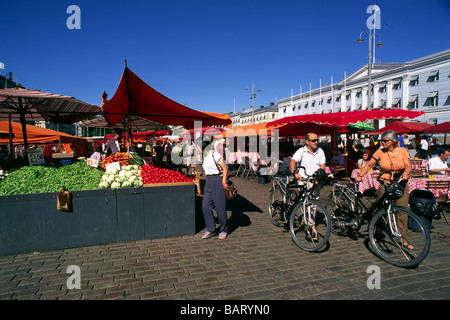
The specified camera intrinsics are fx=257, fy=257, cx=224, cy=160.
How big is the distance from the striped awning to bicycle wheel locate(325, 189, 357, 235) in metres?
5.70

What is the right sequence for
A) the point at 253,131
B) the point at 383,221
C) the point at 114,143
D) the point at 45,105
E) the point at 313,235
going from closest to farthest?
the point at 383,221, the point at 313,235, the point at 45,105, the point at 114,143, the point at 253,131

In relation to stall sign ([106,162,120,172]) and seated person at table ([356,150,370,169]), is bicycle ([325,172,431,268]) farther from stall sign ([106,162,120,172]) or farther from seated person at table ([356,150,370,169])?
stall sign ([106,162,120,172])

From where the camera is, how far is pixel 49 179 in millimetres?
4840

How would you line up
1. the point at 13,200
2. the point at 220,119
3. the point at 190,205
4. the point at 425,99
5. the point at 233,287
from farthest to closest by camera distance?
the point at 425,99 < the point at 220,119 < the point at 190,205 < the point at 13,200 < the point at 233,287

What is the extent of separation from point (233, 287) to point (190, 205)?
2234mm

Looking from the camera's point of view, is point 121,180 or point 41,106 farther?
point 41,106

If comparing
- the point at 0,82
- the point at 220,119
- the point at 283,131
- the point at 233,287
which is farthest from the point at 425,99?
the point at 0,82

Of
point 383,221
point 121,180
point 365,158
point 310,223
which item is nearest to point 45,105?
point 121,180

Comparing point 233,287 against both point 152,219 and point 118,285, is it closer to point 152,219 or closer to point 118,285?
point 118,285

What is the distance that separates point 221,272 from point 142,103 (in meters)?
4.52

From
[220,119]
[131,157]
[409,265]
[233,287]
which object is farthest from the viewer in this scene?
[220,119]

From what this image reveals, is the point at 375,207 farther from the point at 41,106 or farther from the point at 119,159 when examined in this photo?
the point at 41,106

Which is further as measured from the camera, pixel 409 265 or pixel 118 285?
pixel 409 265
